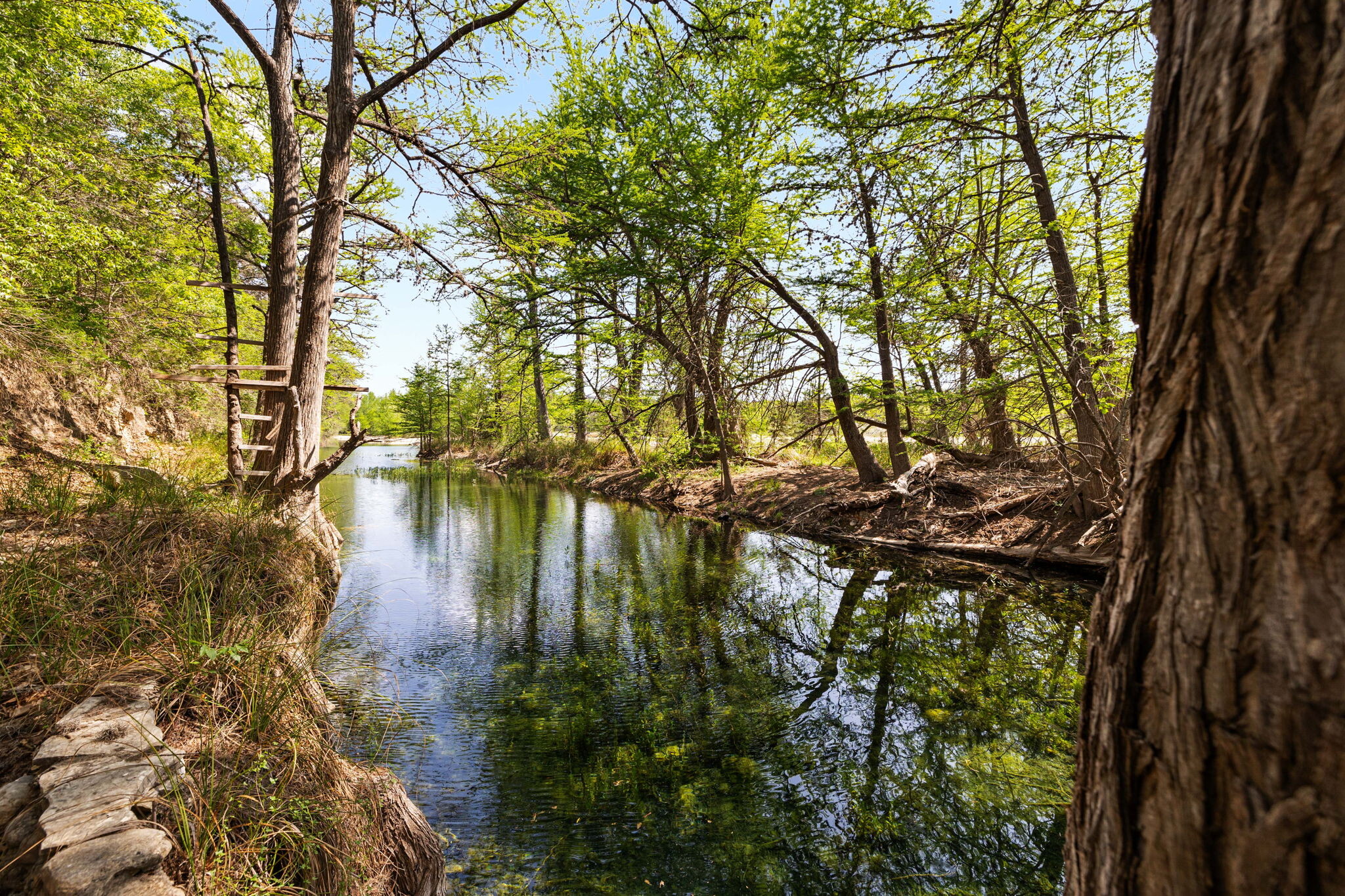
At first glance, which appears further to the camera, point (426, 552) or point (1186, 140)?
point (426, 552)

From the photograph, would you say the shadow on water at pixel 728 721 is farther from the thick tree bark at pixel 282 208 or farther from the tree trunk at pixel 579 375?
the tree trunk at pixel 579 375

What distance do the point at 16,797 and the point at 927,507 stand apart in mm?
8788

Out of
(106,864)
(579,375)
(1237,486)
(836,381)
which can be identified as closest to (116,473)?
(106,864)

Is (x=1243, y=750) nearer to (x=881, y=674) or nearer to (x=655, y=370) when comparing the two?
(x=881, y=674)

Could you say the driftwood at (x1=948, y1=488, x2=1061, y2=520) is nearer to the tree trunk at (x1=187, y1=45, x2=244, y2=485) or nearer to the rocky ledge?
the rocky ledge

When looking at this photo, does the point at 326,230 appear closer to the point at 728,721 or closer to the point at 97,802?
the point at 97,802

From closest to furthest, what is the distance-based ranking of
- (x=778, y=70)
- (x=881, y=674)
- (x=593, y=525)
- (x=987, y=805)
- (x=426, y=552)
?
(x=987, y=805), (x=881, y=674), (x=778, y=70), (x=426, y=552), (x=593, y=525)

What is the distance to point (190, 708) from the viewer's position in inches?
98.3

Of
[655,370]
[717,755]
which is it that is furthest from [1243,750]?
[655,370]

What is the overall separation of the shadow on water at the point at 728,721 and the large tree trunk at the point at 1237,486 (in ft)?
7.58

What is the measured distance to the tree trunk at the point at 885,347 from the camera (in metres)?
8.13

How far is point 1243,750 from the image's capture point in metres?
0.66

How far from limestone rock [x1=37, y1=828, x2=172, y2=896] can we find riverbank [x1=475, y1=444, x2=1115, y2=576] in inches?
291

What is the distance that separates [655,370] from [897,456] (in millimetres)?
5575
